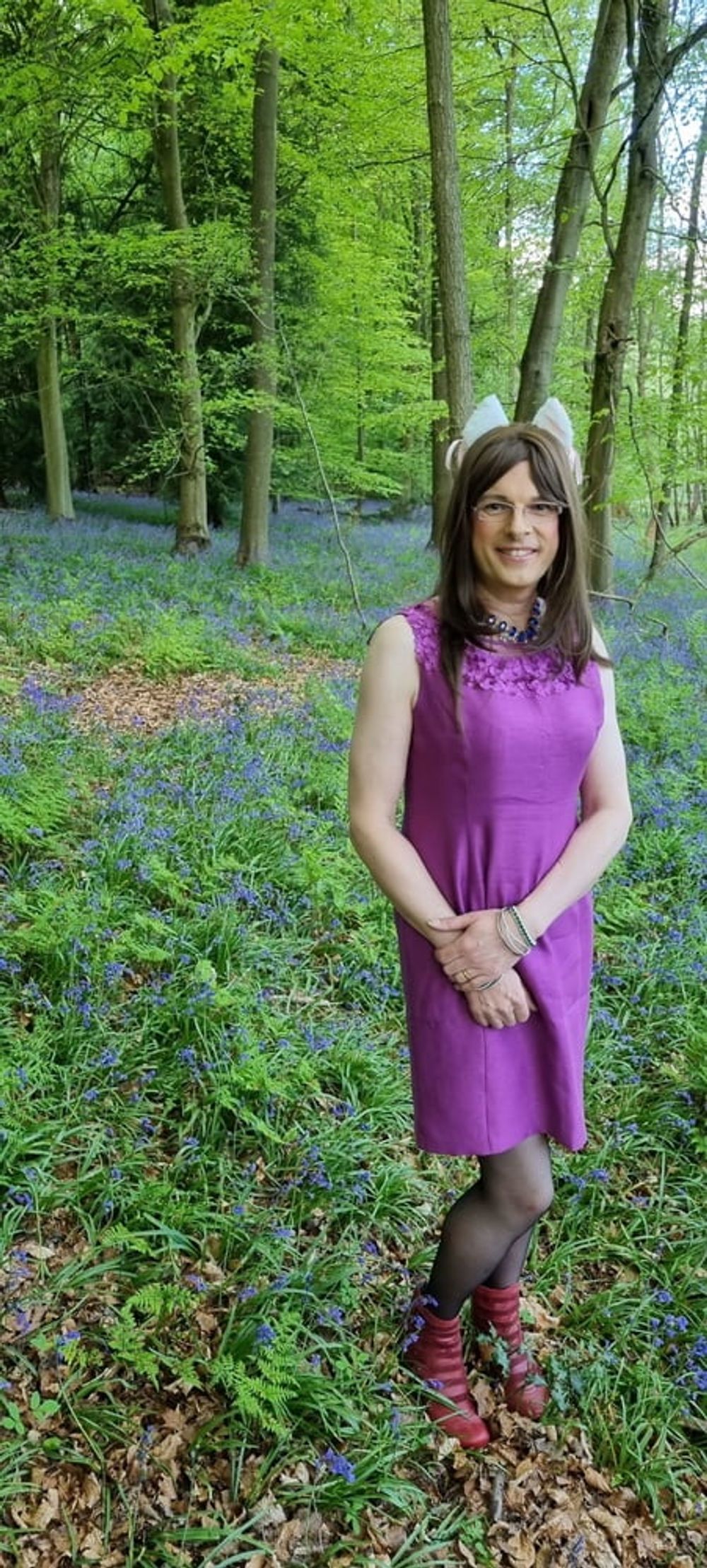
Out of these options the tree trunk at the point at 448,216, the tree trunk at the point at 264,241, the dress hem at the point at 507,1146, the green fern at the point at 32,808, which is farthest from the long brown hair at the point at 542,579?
the tree trunk at the point at 264,241

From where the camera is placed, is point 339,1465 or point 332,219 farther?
point 332,219

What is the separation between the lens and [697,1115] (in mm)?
3459

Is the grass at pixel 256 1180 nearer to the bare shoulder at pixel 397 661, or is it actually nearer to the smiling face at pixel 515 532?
the bare shoulder at pixel 397 661

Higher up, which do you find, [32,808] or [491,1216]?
[32,808]

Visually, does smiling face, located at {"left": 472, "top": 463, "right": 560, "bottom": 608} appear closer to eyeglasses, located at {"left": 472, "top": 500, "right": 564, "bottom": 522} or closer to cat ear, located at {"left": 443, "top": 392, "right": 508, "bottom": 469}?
eyeglasses, located at {"left": 472, "top": 500, "right": 564, "bottom": 522}

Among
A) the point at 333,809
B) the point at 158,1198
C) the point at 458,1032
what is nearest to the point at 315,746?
the point at 333,809

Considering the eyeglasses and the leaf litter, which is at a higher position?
the eyeglasses

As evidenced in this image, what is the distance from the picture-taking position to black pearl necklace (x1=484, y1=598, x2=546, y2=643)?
188 cm

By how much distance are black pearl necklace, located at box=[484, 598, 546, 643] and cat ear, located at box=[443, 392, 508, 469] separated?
0.34m

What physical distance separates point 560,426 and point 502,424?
0.40 feet

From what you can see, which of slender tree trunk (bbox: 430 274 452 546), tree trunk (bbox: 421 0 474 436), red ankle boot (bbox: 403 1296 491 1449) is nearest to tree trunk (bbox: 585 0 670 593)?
slender tree trunk (bbox: 430 274 452 546)

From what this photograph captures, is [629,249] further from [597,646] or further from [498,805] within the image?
[498,805]

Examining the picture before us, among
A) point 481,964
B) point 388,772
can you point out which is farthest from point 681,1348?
point 388,772

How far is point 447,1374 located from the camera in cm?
234
